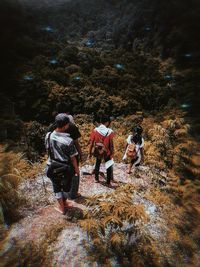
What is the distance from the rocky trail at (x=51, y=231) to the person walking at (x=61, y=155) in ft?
1.32

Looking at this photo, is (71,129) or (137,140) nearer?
(71,129)

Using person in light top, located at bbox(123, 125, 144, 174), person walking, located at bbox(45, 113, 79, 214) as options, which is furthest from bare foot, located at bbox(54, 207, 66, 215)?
person in light top, located at bbox(123, 125, 144, 174)

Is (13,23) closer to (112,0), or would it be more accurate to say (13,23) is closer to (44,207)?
(44,207)

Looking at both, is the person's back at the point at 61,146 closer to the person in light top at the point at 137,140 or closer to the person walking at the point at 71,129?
the person walking at the point at 71,129

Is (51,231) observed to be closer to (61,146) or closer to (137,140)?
(61,146)

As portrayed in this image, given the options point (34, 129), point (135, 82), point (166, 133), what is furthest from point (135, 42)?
point (166, 133)

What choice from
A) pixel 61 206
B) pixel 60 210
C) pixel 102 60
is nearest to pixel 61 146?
pixel 61 206

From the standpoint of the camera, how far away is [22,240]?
3016 millimetres

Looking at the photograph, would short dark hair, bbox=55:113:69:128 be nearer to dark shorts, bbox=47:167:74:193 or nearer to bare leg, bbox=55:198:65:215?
dark shorts, bbox=47:167:74:193

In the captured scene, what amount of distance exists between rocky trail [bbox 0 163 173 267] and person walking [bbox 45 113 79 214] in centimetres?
40

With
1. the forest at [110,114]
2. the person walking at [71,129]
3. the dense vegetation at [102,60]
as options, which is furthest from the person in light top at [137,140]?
the dense vegetation at [102,60]

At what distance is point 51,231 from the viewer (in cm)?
306

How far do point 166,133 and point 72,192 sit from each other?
2.27 metres

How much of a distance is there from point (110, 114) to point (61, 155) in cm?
2972
